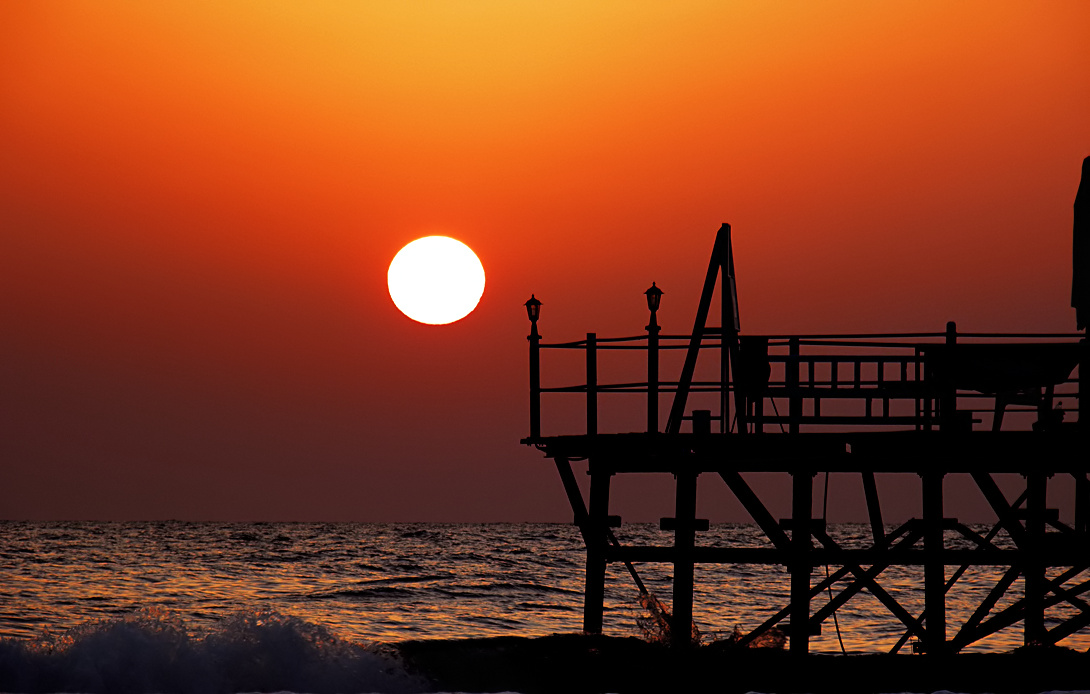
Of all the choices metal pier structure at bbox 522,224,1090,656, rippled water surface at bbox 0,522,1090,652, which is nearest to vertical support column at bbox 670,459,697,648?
metal pier structure at bbox 522,224,1090,656

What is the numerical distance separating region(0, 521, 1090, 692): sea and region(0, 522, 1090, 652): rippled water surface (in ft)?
0.31

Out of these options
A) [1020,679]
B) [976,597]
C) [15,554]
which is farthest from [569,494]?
[15,554]

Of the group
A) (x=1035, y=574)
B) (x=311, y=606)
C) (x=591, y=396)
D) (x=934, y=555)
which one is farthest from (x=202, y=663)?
(x=311, y=606)

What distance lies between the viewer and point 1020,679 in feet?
47.3

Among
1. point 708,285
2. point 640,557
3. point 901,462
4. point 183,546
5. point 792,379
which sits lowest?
point 183,546

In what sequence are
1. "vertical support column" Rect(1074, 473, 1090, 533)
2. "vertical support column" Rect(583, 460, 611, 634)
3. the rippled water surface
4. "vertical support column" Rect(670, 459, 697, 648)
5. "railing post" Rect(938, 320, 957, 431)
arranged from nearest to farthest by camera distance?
"railing post" Rect(938, 320, 957, 431), "vertical support column" Rect(670, 459, 697, 648), "vertical support column" Rect(583, 460, 611, 634), "vertical support column" Rect(1074, 473, 1090, 533), the rippled water surface

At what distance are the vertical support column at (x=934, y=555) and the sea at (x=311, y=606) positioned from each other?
8.80ft

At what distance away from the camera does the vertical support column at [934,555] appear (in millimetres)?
14148

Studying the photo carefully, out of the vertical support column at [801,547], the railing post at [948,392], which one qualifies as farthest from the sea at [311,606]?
the railing post at [948,392]

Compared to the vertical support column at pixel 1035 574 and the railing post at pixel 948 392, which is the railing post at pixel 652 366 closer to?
the railing post at pixel 948 392

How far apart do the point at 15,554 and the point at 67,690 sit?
44.1 meters

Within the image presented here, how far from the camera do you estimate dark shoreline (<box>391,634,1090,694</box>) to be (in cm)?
1418

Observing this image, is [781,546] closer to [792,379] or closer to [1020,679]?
[792,379]

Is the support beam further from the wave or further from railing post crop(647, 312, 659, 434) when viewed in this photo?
the wave
